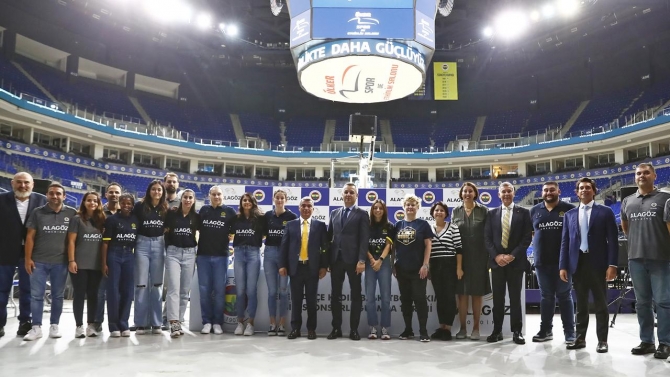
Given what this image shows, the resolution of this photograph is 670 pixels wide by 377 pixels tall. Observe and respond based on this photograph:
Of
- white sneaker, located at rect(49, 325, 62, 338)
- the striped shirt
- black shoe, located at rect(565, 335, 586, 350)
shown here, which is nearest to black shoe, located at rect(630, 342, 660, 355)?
black shoe, located at rect(565, 335, 586, 350)

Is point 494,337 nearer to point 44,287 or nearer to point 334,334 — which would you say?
point 334,334

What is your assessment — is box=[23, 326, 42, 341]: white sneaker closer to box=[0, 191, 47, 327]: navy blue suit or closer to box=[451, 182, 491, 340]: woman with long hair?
box=[0, 191, 47, 327]: navy blue suit

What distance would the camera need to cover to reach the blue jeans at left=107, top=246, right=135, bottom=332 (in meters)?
5.26

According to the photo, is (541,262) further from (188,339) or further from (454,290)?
(188,339)

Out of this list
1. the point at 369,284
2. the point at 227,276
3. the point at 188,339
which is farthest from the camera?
the point at 227,276

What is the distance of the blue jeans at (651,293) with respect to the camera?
176 inches

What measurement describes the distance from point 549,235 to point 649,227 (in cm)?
100

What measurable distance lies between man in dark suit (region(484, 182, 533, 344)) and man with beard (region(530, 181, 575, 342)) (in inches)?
5.7

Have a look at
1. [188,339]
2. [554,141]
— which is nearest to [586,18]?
[554,141]

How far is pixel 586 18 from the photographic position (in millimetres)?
27859

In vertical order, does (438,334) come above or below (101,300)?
below

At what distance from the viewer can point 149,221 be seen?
5.44 m

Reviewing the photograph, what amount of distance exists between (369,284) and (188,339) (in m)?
2.08

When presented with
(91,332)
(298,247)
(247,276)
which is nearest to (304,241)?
(298,247)
